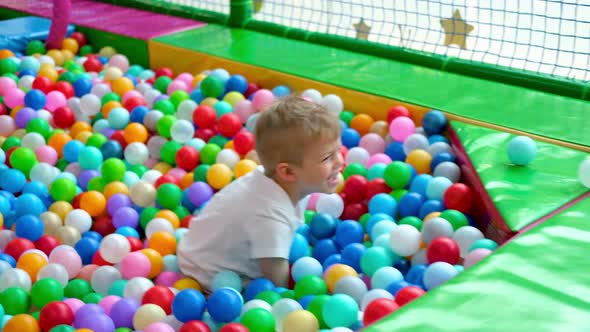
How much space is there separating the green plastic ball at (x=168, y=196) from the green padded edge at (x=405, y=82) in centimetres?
85

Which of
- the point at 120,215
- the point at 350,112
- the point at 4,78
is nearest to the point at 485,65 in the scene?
the point at 350,112

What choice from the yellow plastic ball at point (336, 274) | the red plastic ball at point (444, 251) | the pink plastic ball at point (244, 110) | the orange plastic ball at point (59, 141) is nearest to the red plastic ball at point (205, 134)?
the pink plastic ball at point (244, 110)

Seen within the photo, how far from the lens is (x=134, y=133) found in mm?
2662

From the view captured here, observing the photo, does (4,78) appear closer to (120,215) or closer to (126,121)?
(126,121)

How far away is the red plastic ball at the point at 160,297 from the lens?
1755mm

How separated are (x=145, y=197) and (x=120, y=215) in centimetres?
12

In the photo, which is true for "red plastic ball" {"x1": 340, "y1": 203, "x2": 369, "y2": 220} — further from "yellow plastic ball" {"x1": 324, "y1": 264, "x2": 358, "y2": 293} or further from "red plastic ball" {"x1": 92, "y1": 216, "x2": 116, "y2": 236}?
"red plastic ball" {"x1": 92, "y1": 216, "x2": 116, "y2": 236}

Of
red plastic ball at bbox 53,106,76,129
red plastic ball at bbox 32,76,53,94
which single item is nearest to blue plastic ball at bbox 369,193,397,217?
red plastic ball at bbox 53,106,76,129

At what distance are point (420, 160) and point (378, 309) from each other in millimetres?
888

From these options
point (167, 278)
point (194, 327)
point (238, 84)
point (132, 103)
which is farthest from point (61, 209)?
point (238, 84)

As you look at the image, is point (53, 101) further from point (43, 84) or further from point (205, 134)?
point (205, 134)

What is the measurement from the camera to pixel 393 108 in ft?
8.52

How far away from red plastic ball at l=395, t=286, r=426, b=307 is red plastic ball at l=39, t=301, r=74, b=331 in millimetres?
764

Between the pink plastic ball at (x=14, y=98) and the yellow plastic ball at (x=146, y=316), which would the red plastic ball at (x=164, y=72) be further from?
the yellow plastic ball at (x=146, y=316)
